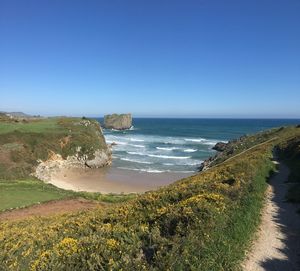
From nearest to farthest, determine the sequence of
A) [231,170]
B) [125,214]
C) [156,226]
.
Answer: [156,226]
[125,214]
[231,170]

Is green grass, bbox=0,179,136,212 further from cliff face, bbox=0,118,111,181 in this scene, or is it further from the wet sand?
cliff face, bbox=0,118,111,181

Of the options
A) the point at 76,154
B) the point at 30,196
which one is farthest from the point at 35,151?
the point at 30,196

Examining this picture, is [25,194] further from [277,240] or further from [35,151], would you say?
[277,240]

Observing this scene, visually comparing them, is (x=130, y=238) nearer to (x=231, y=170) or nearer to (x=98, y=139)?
(x=231, y=170)

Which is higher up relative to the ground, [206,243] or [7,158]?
[206,243]

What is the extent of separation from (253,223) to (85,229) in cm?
782

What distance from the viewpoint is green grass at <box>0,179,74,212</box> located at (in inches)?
1293

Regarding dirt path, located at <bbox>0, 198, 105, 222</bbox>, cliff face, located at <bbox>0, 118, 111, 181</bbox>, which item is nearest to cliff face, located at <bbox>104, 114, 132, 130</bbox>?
cliff face, located at <bbox>0, 118, 111, 181</bbox>

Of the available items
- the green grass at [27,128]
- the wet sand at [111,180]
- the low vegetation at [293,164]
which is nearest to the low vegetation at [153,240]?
the low vegetation at [293,164]

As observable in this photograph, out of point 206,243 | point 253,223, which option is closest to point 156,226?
point 206,243

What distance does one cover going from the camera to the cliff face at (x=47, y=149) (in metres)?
58.1

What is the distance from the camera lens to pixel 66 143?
73.3 metres

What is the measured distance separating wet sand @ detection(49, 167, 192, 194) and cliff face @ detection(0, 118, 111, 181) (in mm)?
3221

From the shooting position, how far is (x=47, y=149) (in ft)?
220
